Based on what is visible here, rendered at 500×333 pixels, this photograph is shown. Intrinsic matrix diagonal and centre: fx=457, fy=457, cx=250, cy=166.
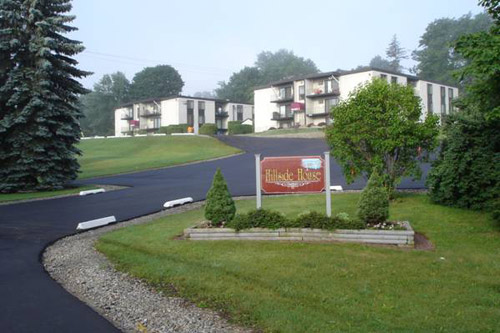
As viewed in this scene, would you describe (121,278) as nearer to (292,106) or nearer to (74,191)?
(74,191)

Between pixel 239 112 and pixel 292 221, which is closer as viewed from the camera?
pixel 292 221

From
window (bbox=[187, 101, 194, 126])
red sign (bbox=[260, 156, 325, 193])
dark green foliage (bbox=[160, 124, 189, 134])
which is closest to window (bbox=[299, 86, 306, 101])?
dark green foliage (bbox=[160, 124, 189, 134])

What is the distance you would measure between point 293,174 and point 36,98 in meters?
15.5

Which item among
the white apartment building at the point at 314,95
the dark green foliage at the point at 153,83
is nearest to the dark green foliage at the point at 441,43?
the white apartment building at the point at 314,95

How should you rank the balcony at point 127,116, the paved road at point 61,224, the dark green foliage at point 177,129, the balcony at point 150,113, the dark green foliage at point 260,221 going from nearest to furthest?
1. the paved road at point 61,224
2. the dark green foliage at point 260,221
3. the dark green foliage at point 177,129
4. the balcony at point 150,113
5. the balcony at point 127,116

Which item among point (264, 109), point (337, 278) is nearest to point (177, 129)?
point (264, 109)

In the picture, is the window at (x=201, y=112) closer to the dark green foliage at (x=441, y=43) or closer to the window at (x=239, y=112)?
the window at (x=239, y=112)

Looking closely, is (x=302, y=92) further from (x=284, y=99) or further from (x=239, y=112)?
(x=239, y=112)

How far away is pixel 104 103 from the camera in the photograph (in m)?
103

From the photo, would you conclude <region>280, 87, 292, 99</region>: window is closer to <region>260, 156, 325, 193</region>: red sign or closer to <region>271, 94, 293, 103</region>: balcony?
<region>271, 94, 293, 103</region>: balcony

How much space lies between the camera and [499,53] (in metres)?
7.41

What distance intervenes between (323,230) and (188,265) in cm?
268

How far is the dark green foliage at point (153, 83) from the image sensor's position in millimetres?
107750

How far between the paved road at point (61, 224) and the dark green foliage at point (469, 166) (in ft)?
16.4
